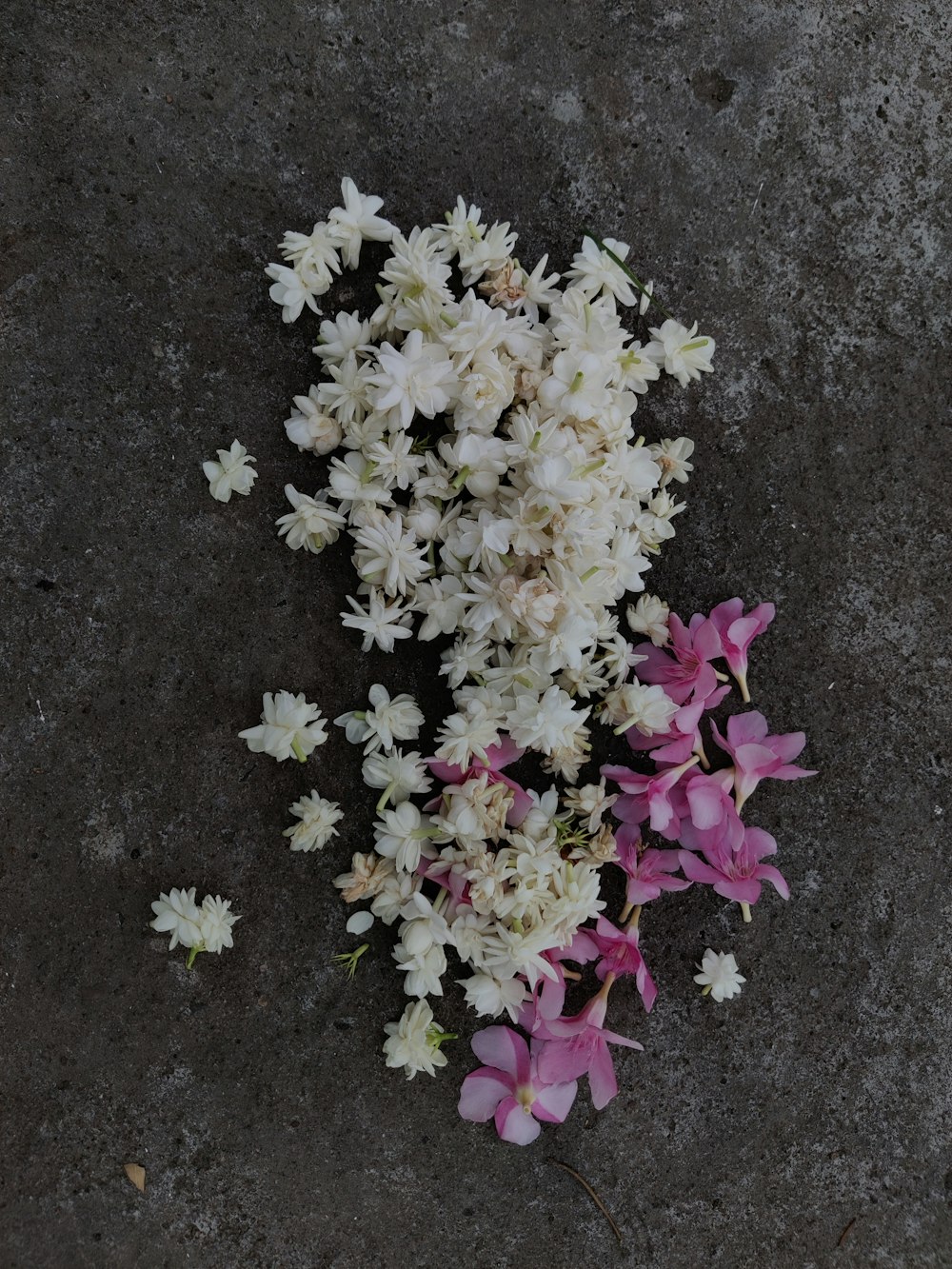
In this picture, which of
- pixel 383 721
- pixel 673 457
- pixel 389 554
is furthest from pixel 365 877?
pixel 673 457

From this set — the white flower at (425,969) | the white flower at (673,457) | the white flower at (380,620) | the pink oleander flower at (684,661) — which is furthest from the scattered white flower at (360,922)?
the white flower at (673,457)

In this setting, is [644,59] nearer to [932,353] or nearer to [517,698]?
[932,353]

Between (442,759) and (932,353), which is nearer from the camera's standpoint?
(442,759)

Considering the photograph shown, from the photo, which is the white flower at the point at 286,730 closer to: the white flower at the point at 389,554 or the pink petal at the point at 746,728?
the white flower at the point at 389,554

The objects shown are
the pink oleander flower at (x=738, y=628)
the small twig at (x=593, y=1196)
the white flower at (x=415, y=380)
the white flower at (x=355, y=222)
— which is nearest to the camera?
the white flower at (x=415, y=380)

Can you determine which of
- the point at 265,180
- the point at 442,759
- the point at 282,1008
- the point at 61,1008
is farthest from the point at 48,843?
the point at 265,180

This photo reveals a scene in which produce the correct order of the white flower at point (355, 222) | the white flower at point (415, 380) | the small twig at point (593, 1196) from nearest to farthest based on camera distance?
the white flower at point (415, 380)
the white flower at point (355, 222)
the small twig at point (593, 1196)
